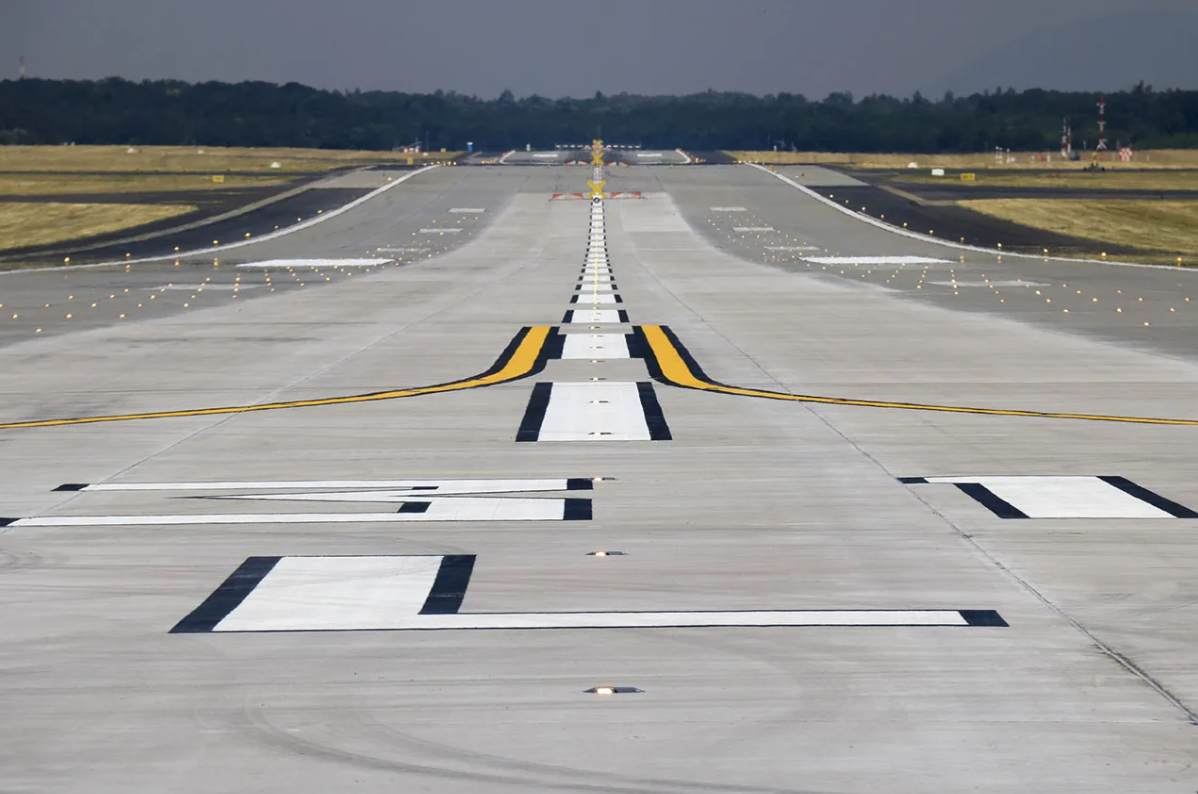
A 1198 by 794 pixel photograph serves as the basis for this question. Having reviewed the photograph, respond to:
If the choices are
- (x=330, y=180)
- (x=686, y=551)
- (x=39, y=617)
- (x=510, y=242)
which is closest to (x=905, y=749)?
(x=686, y=551)

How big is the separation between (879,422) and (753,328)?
1462 centimetres

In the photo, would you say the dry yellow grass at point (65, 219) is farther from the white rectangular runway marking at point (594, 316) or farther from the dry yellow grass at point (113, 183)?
the white rectangular runway marking at point (594, 316)

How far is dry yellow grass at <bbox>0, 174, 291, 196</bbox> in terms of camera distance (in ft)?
363

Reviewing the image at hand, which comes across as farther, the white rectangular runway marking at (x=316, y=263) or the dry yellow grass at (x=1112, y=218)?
the dry yellow grass at (x=1112, y=218)

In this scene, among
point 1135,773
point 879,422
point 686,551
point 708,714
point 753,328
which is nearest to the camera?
point 1135,773

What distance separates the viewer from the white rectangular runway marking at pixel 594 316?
3672cm

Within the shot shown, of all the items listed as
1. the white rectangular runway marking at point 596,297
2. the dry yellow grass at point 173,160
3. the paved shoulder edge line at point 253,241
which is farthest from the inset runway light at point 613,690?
the dry yellow grass at point 173,160

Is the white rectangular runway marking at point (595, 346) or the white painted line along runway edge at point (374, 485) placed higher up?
the white painted line along runway edge at point (374, 485)

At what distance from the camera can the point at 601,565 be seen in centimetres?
1220

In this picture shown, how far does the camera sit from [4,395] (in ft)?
78.8

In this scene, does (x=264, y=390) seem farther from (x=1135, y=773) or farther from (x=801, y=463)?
(x=1135, y=773)

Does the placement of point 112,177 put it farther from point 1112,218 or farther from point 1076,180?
point 1112,218

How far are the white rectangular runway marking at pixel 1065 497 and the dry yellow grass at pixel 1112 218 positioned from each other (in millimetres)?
64089

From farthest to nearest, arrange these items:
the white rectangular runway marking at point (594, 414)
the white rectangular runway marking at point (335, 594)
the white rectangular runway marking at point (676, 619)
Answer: the white rectangular runway marking at point (594, 414), the white rectangular runway marking at point (335, 594), the white rectangular runway marking at point (676, 619)
